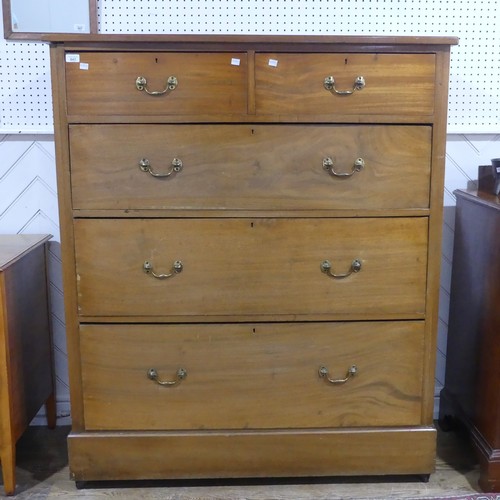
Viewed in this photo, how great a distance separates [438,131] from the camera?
1.71 m

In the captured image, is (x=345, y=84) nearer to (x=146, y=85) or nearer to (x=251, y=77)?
(x=251, y=77)

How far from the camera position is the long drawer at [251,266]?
5.70 ft

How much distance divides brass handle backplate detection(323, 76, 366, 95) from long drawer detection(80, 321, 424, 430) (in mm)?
662

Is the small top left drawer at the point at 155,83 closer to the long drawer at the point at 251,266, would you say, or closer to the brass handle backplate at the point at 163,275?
the long drawer at the point at 251,266

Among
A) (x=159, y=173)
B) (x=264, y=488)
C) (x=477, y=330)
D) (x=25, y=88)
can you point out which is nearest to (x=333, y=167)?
(x=159, y=173)

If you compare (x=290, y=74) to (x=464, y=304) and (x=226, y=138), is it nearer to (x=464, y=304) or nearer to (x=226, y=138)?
(x=226, y=138)

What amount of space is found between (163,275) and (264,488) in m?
0.75

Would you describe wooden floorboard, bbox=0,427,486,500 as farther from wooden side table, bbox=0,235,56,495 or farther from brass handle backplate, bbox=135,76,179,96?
brass handle backplate, bbox=135,76,179,96

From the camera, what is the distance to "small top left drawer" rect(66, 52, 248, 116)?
5.42ft

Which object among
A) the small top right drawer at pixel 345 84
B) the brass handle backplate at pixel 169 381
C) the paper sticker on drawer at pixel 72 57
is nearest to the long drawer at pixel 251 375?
the brass handle backplate at pixel 169 381

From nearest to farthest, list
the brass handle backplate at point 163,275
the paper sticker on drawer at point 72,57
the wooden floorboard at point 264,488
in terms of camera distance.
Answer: the paper sticker on drawer at point 72,57, the brass handle backplate at point 163,275, the wooden floorboard at point 264,488

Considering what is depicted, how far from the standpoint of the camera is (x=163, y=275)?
5.76 feet

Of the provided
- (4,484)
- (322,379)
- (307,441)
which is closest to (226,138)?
(322,379)

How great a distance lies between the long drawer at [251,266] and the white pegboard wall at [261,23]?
2.28 ft
